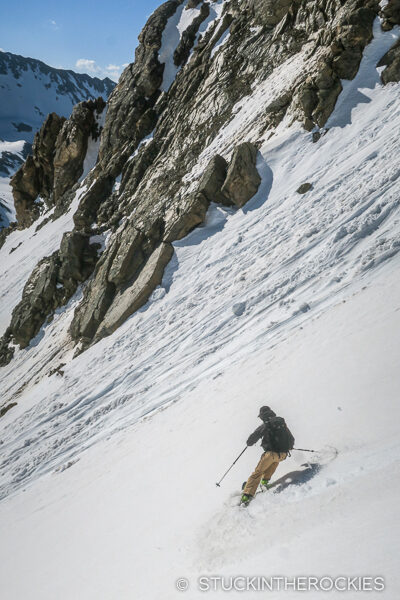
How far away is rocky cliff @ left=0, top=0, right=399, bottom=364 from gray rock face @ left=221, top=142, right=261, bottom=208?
0.18 ft

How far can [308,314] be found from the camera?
31.2 ft

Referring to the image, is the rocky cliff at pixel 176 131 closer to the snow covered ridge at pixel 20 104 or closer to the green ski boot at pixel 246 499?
the green ski boot at pixel 246 499

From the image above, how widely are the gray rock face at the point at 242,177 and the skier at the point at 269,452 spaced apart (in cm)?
1346

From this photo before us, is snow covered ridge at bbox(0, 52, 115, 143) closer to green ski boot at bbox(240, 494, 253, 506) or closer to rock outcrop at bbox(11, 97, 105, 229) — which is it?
rock outcrop at bbox(11, 97, 105, 229)

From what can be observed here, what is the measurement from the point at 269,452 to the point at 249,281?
8094 millimetres

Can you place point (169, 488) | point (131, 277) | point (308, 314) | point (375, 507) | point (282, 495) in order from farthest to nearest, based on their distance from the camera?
point (131, 277) < point (308, 314) < point (169, 488) < point (282, 495) < point (375, 507)

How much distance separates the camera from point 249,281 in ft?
41.7

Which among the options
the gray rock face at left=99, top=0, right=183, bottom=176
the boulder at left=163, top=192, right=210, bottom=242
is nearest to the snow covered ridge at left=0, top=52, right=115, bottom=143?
the gray rock face at left=99, top=0, right=183, bottom=176

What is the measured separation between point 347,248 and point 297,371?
5189 millimetres

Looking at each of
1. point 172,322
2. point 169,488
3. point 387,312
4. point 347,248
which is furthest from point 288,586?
point 172,322

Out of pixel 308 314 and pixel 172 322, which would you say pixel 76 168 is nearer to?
pixel 172 322

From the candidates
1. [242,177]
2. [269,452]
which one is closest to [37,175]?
[242,177]

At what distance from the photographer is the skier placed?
17.1ft

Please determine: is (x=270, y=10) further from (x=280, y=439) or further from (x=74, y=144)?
(x=280, y=439)
